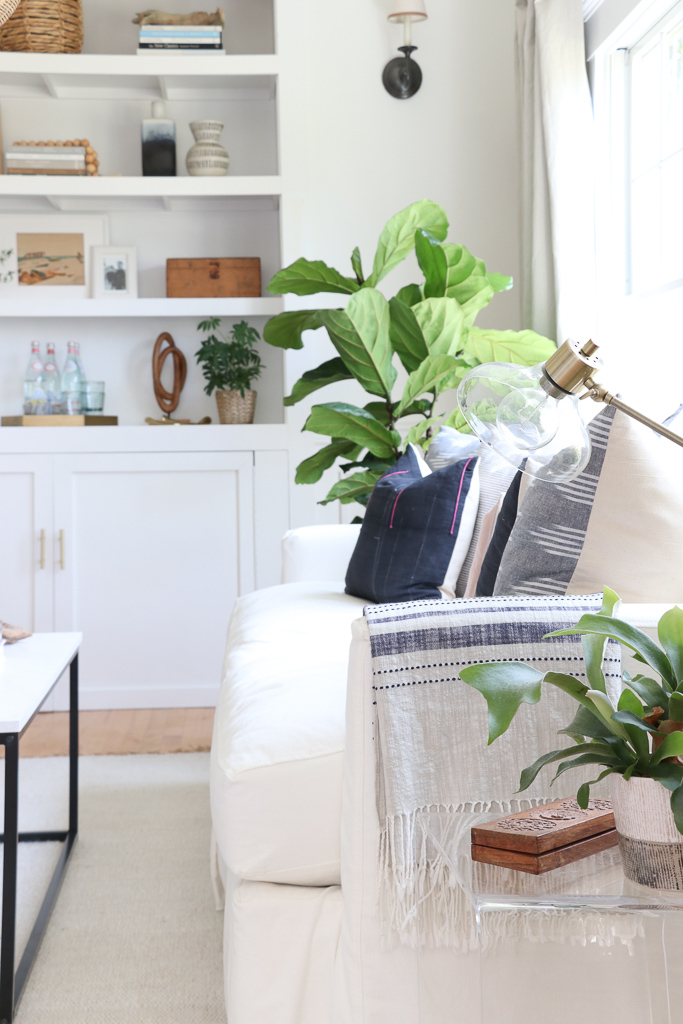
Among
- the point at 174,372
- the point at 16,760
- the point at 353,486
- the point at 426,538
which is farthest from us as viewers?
the point at 174,372

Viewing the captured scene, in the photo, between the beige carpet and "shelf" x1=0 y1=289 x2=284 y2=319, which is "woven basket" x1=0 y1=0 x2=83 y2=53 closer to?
"shelf" x1=0 y1=289 x2=284 y2=319

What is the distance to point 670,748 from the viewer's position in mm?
790

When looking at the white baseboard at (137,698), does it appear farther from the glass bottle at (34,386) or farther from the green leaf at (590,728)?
the green leaf at (590,728)

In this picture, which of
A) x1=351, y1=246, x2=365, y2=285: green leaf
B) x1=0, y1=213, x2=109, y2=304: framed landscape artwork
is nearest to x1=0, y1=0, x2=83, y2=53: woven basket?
x1=0, y1=213, x2=109, y2=304: framed landscape artwork

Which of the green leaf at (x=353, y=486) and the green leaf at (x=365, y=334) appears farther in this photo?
the green leaf at (x=353, y=486)

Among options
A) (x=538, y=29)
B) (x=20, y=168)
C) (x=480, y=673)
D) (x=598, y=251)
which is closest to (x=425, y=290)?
(x=598, y=251)

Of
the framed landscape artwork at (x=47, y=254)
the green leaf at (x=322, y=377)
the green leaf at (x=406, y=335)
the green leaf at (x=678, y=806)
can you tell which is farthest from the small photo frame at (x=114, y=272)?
the green leaf at (x=678, y=806)

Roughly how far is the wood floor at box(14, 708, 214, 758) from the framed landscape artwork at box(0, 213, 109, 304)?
1.63m

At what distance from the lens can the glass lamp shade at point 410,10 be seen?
349cm

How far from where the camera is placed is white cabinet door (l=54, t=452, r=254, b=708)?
345 centimetres

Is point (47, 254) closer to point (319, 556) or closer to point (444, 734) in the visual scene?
point (319, 556)

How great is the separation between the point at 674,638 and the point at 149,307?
9.85 ft

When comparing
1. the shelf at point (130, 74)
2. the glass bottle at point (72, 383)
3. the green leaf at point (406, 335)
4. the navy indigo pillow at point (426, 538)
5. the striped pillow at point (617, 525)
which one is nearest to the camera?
the striped pillow at point (617, 525)

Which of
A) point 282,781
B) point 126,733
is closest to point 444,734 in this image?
point 282,781
